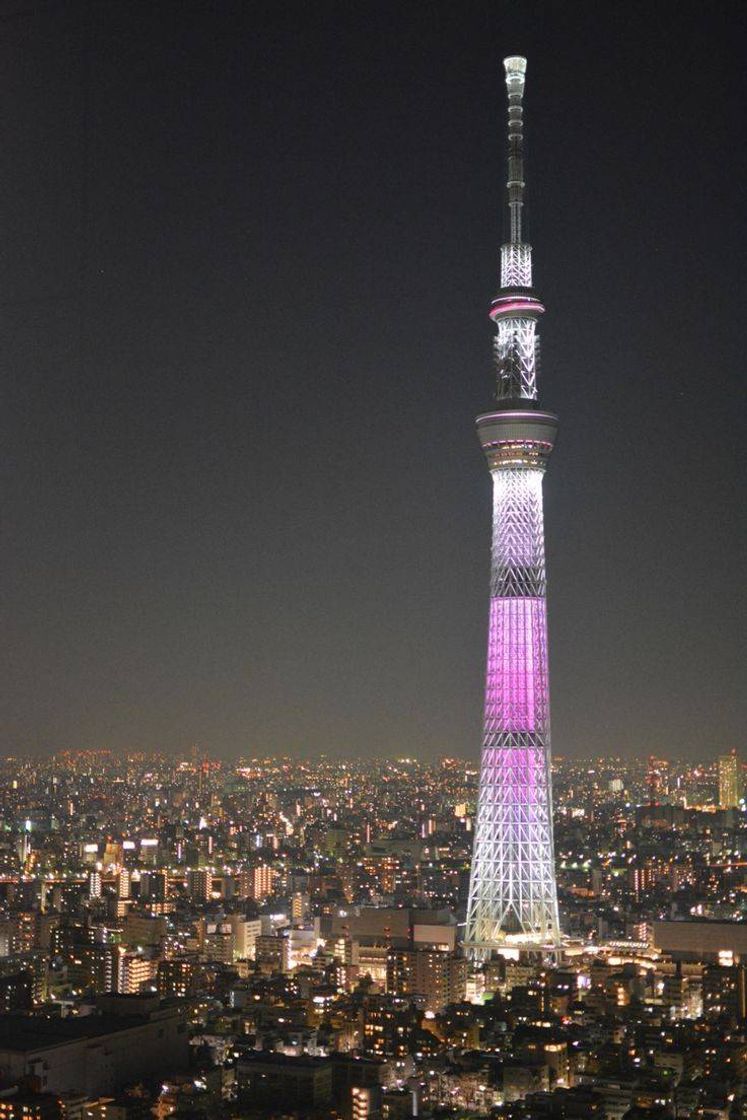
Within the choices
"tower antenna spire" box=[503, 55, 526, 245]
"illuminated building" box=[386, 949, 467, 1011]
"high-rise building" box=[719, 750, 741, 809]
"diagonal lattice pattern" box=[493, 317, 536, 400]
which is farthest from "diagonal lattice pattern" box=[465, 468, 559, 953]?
"high-rise building" box=[719, 750, 741, 809]

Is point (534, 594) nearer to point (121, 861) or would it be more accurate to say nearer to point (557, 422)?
point (557, 422)

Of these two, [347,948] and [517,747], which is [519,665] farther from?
[347,948]

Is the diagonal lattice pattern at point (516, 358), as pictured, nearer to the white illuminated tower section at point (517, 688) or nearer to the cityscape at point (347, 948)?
the white illuminated tower section at point (517, 688)

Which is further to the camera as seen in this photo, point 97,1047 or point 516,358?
point 516,358

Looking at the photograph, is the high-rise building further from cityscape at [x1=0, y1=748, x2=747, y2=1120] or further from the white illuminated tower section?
the white illuminated tower section

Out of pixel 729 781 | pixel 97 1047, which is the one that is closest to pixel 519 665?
pixel 97 1047

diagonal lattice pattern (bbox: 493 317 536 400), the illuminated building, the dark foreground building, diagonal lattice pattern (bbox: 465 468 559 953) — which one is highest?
diagonal lattice pattern (bbox: 493 317 536 400)

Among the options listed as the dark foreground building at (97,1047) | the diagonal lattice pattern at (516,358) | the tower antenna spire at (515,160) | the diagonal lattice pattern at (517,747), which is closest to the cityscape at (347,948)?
the dark foreground building at (97,1047)
